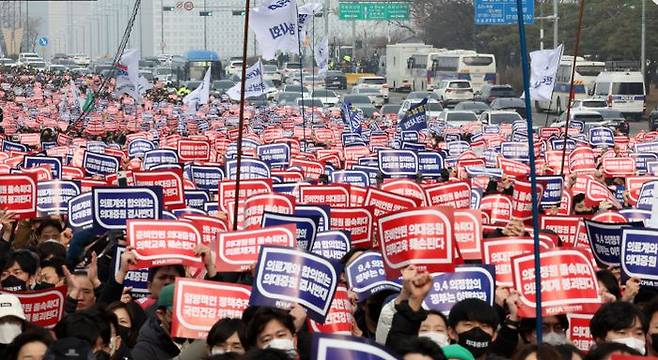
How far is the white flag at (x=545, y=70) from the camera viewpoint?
26562 millimetres

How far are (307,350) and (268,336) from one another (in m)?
0.57

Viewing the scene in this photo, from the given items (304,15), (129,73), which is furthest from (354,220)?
(129,73)

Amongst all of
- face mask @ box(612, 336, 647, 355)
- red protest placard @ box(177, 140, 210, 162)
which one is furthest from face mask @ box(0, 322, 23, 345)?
red protest placard @ box(177, 140, 210, 162)

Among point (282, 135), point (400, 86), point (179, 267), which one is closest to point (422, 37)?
point (400, 86)

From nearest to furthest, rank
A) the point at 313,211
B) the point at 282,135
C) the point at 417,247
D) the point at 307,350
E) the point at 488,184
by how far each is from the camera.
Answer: the point at 307,350 → the point at 417,247 → the point at 313,211 → the point at 488,184 → the point at 282,135

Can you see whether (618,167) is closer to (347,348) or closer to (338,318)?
(338,318)

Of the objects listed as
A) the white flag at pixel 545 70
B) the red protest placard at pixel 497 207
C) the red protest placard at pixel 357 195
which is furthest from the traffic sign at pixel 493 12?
the red protest placard at pixel 357 195

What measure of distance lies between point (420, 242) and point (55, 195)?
6076 millimetres

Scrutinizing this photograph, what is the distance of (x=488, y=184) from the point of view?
55.8 feet

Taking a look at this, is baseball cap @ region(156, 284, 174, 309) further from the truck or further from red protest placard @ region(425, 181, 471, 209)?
the truck

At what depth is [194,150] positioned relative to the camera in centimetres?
2269

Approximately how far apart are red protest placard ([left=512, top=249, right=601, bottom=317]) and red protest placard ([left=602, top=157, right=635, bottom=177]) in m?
10.2

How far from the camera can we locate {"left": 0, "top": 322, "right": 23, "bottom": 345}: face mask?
771 centimetres

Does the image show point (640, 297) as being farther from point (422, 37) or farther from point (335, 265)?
point (422, 37)
